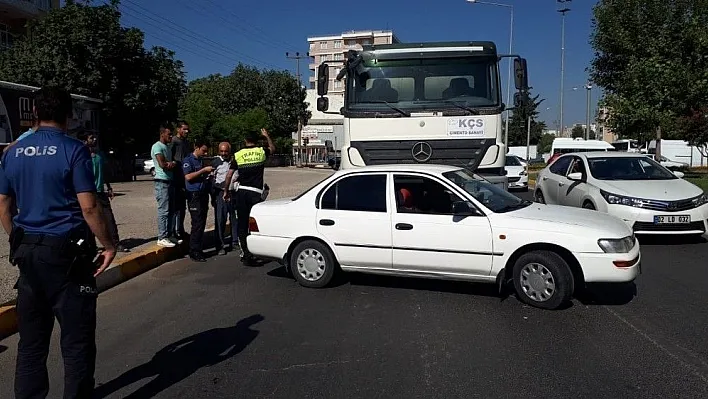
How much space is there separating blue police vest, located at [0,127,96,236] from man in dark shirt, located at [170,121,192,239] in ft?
17.4

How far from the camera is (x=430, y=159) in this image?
9.02m

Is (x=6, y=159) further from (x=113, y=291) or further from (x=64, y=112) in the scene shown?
(x=113, y=291)

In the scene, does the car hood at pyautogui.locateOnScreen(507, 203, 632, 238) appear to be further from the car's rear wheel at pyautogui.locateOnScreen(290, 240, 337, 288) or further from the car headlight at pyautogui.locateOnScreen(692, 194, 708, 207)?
the car headlight at pyautogui.locateOnScreen(692, 194, 708, 207)

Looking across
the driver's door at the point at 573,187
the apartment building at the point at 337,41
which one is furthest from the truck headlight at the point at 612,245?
the apartment building at the point at 337,41

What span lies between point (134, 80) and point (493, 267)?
79.2 ft

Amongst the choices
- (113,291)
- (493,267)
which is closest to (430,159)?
(493,267)

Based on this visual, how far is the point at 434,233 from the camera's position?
635cm

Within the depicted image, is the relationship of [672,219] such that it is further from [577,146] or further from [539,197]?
[577,146]

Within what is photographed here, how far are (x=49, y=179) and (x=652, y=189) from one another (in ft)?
29.9

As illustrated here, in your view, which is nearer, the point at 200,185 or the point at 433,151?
the point at 200,185

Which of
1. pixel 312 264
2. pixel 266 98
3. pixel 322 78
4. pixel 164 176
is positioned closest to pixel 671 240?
pixel 322 78

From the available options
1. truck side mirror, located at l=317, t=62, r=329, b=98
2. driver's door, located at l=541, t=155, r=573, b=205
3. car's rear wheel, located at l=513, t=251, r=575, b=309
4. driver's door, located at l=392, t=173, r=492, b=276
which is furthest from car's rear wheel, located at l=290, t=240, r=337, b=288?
driver's door, located at l=541, t=155, r=573, b=205

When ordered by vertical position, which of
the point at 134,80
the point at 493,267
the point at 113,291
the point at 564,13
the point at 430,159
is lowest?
the point at 113,291

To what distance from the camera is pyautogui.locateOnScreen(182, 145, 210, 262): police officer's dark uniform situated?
28.8 ft
